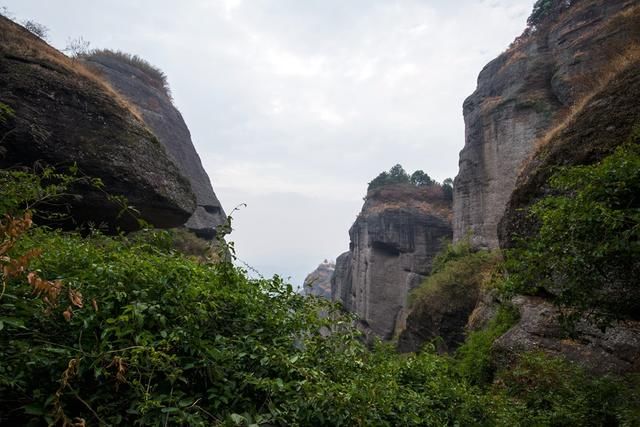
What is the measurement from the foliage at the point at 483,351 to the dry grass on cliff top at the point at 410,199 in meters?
25.7

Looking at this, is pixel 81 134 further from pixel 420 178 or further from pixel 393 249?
pixel 420 178

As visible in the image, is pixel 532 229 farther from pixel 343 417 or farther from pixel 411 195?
pixel 411 195

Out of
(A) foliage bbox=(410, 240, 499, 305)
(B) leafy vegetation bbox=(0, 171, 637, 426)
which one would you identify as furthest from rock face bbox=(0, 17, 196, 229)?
(A) foliage bbox=(410, 240, 499, 305)

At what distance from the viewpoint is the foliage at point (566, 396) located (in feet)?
13.2

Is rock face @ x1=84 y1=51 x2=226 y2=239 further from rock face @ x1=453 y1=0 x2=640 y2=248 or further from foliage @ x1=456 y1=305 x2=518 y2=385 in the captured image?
rock face @ x1=453 y1=0 x2=640 y2=248

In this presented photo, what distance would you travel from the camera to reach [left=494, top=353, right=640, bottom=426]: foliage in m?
4.02

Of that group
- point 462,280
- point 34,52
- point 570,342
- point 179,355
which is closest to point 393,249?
point 462,280

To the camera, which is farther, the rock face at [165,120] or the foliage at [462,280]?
the rock face at [165,120]

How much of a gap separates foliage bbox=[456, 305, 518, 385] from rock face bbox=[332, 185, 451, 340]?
21.9m

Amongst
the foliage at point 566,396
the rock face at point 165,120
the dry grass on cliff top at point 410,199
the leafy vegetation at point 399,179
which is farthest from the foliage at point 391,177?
the foliage at point 566,396

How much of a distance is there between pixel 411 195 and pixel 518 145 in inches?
590

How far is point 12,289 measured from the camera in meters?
2.29

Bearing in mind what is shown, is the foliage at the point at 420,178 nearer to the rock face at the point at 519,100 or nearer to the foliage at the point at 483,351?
the rock face at the point at 519,100

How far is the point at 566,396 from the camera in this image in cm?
473
